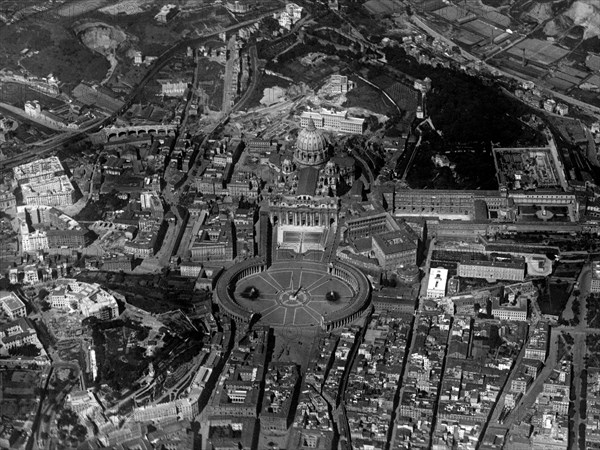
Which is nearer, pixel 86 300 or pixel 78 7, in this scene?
pixel 86 300

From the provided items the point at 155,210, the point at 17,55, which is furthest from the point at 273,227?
the point at 17,55

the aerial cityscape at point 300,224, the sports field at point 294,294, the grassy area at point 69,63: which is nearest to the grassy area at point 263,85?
the aerial cityscape at point 300,224

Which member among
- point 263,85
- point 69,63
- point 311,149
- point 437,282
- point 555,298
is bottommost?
point 555,298

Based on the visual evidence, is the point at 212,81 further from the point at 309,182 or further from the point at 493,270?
the point at 493,270

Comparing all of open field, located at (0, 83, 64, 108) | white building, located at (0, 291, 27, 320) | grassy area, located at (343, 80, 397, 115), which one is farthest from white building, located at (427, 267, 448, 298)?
open field, located at (0, 83, 64, 108)

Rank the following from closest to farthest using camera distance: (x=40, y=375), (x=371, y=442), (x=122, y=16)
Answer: (x=371, y=442)
(x=40, y=375)
(x=122, y=16)

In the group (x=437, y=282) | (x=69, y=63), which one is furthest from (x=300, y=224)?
(x=69, y=63)

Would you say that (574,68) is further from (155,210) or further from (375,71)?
(155,210)

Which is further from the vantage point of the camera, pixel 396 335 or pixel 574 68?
pixel 574 68
